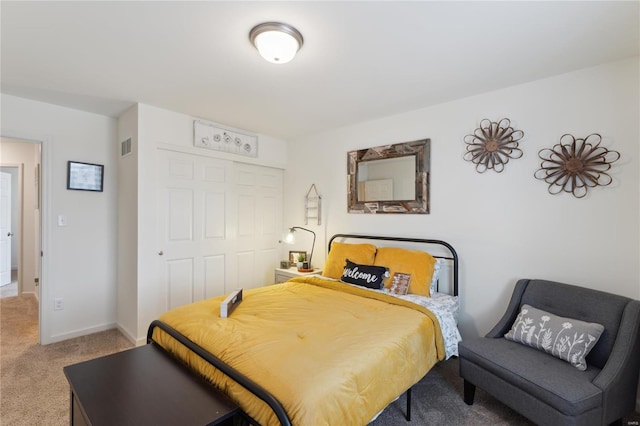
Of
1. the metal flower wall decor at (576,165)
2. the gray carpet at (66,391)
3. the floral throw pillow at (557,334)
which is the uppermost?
the metal flower wall decor at (576,165)

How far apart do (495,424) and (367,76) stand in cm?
259

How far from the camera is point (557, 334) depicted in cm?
190

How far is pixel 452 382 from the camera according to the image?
2.41m

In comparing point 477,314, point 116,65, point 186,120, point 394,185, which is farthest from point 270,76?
point 477,314

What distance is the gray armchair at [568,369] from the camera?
158cm

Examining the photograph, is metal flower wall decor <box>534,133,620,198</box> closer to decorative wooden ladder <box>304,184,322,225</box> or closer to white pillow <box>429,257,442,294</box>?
white pillow <box>429,257,442,294</box>

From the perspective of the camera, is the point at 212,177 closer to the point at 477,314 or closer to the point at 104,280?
the point at 104,280

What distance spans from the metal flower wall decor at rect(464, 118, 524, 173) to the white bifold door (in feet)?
8.67

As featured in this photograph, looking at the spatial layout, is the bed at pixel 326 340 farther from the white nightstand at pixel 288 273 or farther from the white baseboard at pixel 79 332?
the white baseboard at pixel 79 332

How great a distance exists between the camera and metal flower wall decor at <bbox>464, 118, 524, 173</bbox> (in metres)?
2.58

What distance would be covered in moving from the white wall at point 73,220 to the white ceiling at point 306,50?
0.88ft

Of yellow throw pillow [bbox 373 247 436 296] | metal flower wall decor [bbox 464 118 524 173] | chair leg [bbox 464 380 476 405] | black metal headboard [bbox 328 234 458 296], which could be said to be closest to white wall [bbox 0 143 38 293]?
black metal headboard [bbox 328 234 458 296]

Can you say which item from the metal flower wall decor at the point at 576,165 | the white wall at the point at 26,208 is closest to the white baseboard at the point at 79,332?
the white wall at the point at 26,208

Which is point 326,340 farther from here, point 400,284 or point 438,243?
point 438,243
